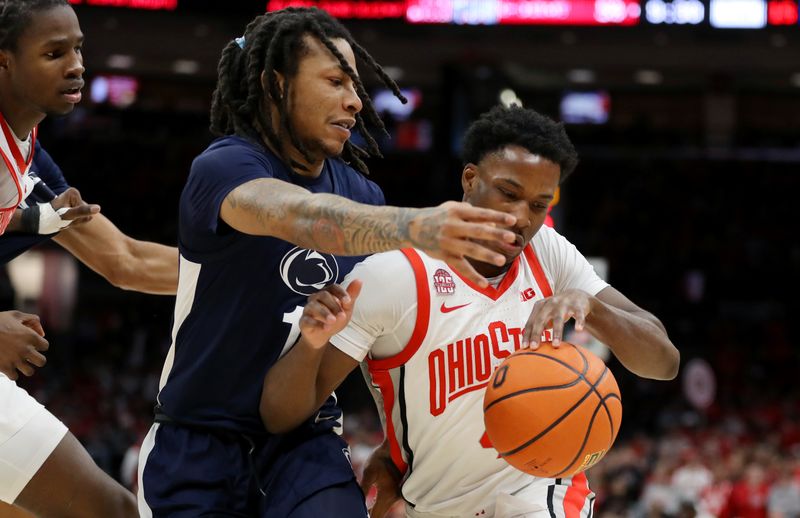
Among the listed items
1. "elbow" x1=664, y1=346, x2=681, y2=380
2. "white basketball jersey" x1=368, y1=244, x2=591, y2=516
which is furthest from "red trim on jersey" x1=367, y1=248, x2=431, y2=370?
"elbow" x1=664, y1=346, x2=681, y2=380

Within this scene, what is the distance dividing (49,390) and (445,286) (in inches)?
639

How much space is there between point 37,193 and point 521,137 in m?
1.84

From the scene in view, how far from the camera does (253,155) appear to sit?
309 centimetres

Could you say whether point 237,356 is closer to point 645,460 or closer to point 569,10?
point 569,10

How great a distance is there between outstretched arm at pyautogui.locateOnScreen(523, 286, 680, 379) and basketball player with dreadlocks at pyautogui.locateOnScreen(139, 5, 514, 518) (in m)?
0.65

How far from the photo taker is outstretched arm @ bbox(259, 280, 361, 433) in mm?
2865

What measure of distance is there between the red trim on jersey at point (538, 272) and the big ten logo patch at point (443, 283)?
308mm

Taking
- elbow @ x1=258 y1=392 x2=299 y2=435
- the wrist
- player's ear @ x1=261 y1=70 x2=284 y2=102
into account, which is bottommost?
elbow @ x1=258 y1=392 x2=299 y2=435

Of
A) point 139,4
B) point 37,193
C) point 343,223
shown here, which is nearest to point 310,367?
point 343,223

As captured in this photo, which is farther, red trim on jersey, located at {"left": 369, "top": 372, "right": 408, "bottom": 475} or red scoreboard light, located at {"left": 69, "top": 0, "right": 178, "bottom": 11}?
red scoreboard light, located at {"left": 69, "top": 0, "right": 178, "bottom": 11}

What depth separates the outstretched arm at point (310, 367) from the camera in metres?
2.87

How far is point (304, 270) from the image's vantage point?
128 inches

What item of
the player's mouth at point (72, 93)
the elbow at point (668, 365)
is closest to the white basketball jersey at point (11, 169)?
the player's mouth at point (72, 93)

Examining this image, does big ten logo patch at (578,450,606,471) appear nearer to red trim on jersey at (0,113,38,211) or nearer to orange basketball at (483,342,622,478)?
orange basketball at (483,342,622,478)
